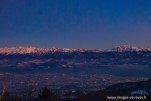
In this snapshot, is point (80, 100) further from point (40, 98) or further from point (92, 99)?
point (40, 98)

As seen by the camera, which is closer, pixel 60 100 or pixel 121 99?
pixel 121 99

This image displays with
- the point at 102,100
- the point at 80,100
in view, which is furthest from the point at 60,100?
the point at 102,100

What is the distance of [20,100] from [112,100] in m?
35.4

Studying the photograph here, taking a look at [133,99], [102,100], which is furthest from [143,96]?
[102,100]

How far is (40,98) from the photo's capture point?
96.7 m

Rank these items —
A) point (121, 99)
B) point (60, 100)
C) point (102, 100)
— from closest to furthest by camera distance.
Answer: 1. point (121, 99)
2. point (102, 100)
3. point (60, 100)

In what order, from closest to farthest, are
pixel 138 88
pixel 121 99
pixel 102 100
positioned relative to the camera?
pixel 121 99, pixel 102 100, pixel 138 88

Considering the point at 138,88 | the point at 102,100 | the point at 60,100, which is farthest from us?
the point at 138,88

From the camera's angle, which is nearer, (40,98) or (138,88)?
(40,98)

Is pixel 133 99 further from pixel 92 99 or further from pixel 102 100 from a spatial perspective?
pixel 92 99

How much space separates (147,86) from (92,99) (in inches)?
584

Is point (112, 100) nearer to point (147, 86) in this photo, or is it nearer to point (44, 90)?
point (44, 90)

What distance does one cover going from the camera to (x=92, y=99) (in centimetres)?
10600

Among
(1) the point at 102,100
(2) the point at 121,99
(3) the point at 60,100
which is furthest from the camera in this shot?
(3) the point at 60,100
